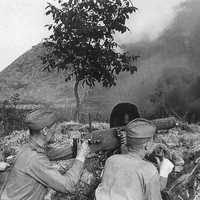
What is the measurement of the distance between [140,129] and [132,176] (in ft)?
1.03

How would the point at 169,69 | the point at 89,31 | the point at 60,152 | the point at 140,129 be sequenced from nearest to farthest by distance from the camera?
the point at 140,129 < the point at 60,152 < the point at 89,31 < the point at 169,69

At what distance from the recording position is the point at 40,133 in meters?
3.49

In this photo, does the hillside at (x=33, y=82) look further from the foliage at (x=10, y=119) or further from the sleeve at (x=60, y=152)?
the sleeve at (x=60, y=152)

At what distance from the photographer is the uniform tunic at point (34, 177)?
3367mm

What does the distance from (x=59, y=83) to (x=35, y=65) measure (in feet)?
6.38

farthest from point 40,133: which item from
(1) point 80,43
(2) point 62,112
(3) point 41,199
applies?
(2) point 62,112

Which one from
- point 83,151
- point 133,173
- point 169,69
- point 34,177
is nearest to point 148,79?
point 169,69

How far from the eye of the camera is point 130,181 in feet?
10.5

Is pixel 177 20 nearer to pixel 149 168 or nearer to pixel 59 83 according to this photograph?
pixel 59 83

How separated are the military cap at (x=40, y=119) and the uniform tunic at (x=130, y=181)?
1.74 ft

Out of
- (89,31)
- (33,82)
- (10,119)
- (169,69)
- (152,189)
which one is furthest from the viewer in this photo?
(33,82)

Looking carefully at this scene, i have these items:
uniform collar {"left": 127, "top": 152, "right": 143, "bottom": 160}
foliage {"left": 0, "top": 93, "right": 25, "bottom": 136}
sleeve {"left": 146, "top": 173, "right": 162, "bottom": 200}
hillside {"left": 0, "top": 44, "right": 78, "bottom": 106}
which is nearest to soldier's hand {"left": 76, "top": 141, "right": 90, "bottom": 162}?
uniform collar {"left": 127, "top": 152, "right": 143, "bottom": 160}

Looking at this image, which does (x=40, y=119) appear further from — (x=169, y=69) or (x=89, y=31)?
(x=169, y=69)

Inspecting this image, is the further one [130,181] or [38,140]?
[38,140]
